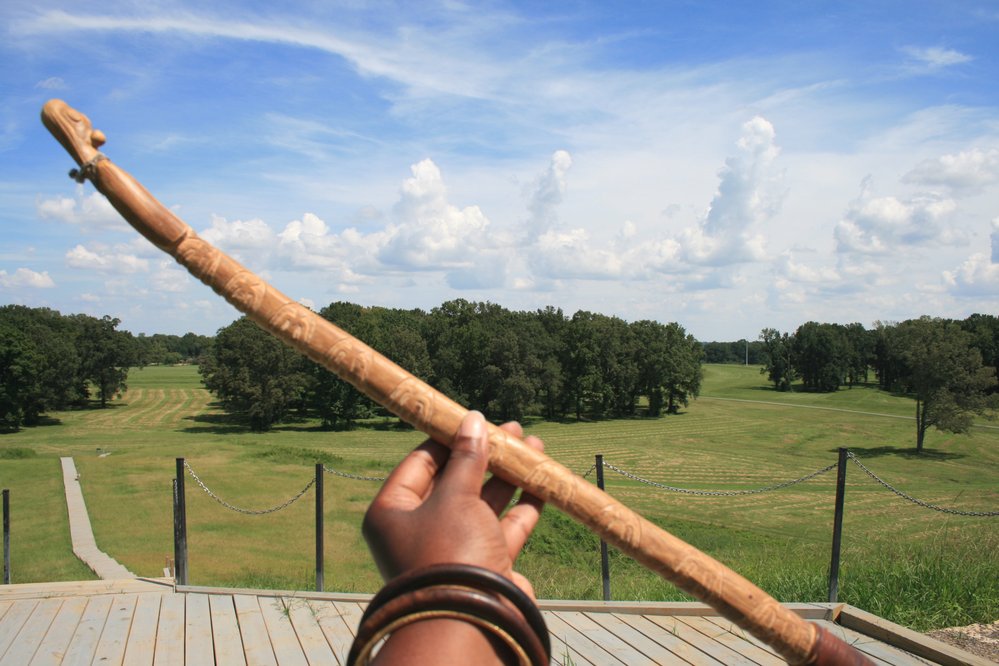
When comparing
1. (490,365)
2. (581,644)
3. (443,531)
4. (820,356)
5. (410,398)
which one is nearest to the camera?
(443,531)

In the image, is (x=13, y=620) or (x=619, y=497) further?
(x=619, y=497)

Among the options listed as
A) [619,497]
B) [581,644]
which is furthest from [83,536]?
[619,497]

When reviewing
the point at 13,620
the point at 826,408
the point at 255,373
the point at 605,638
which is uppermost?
the point at 605,638

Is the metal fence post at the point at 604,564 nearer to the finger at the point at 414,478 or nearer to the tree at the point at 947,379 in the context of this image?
the finger at the point at 414,478

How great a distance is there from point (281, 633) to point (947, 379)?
56.3 meters

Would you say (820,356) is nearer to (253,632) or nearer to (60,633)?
(253,632)

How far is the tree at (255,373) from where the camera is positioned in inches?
2307

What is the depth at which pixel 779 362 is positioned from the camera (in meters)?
107

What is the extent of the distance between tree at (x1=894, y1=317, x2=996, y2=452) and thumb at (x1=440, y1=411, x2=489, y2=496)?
57.1 meters

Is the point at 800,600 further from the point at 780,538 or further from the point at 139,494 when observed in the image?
the point at 139,494

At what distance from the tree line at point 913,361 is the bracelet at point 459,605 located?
5731 centimetres

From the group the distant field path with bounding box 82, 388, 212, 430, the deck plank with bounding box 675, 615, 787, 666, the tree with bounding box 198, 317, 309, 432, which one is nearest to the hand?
the deck plank with bounding box 675, 615, 787, 666

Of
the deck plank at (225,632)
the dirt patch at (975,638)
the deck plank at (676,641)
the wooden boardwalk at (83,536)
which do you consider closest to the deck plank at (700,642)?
the deck plank at (676,641)

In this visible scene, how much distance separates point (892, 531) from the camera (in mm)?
23391
